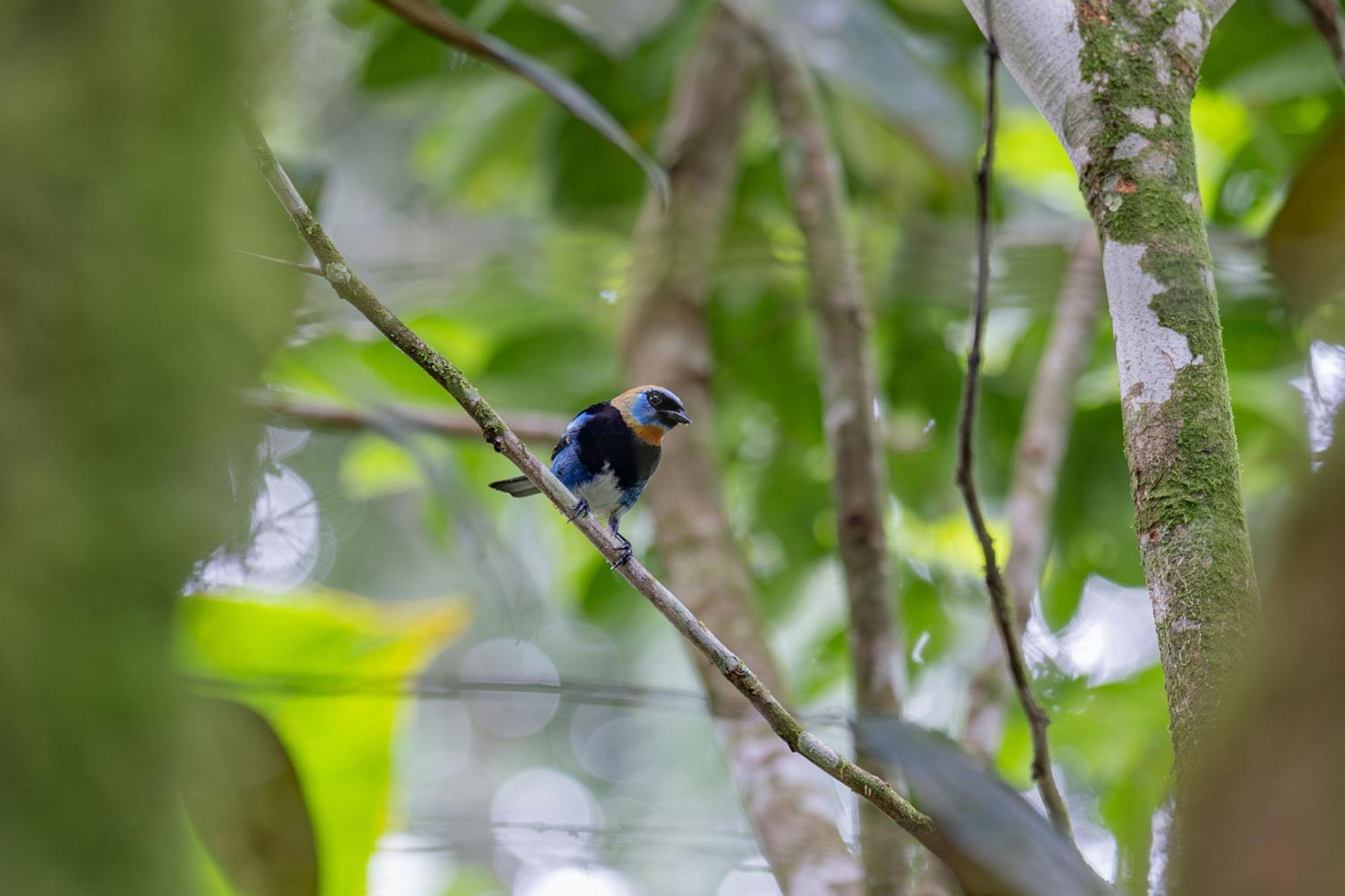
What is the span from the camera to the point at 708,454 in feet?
11.6

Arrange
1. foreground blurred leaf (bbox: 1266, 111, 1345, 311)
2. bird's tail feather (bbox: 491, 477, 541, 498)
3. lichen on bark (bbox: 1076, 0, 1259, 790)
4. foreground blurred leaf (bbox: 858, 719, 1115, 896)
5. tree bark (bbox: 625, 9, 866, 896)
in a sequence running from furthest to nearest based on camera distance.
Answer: bird's tail feather (bbox: 491, 477, 541, 498), tree bark (bbox: 625, 9, 866, 896), foreground blurred leaf (bbox: 1266, 111, 1345, 311), foreground blurred leaf (bbox: 858, 719, 1115, 896), lichen on bark (bbox: 1076, 0, 1259, 790)

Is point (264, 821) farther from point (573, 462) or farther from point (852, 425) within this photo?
point (852, 425)

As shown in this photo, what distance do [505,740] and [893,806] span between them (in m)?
11.1

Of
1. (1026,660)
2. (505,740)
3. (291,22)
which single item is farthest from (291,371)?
(505,740)

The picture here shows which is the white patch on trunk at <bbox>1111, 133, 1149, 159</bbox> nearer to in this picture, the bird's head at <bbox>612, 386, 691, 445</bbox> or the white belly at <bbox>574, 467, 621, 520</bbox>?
the bird's head at <bbox>612, 386, 691, 445</bbox>

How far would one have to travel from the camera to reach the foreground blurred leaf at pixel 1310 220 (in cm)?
204

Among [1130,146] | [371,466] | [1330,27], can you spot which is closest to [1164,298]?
[1130,146]

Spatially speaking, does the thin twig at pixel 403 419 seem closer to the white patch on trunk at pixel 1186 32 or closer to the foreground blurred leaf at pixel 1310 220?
the foreground blurred leaf at pixel 1310 220

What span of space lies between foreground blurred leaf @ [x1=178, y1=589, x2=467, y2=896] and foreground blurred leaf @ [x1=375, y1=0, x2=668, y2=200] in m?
1.45

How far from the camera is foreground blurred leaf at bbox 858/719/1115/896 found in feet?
4.87

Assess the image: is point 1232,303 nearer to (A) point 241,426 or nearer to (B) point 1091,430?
(B) point 1091,430

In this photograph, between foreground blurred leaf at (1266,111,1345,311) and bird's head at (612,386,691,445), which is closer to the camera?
foreground blurred leaf at (1266,111,1345,311)

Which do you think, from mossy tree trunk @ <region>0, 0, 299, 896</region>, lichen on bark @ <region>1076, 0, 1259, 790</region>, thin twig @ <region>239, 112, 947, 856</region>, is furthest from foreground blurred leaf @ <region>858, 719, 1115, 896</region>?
mossy tree trunk @ <region>0, 0, 299, 896</region>

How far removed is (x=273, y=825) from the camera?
1886mm
